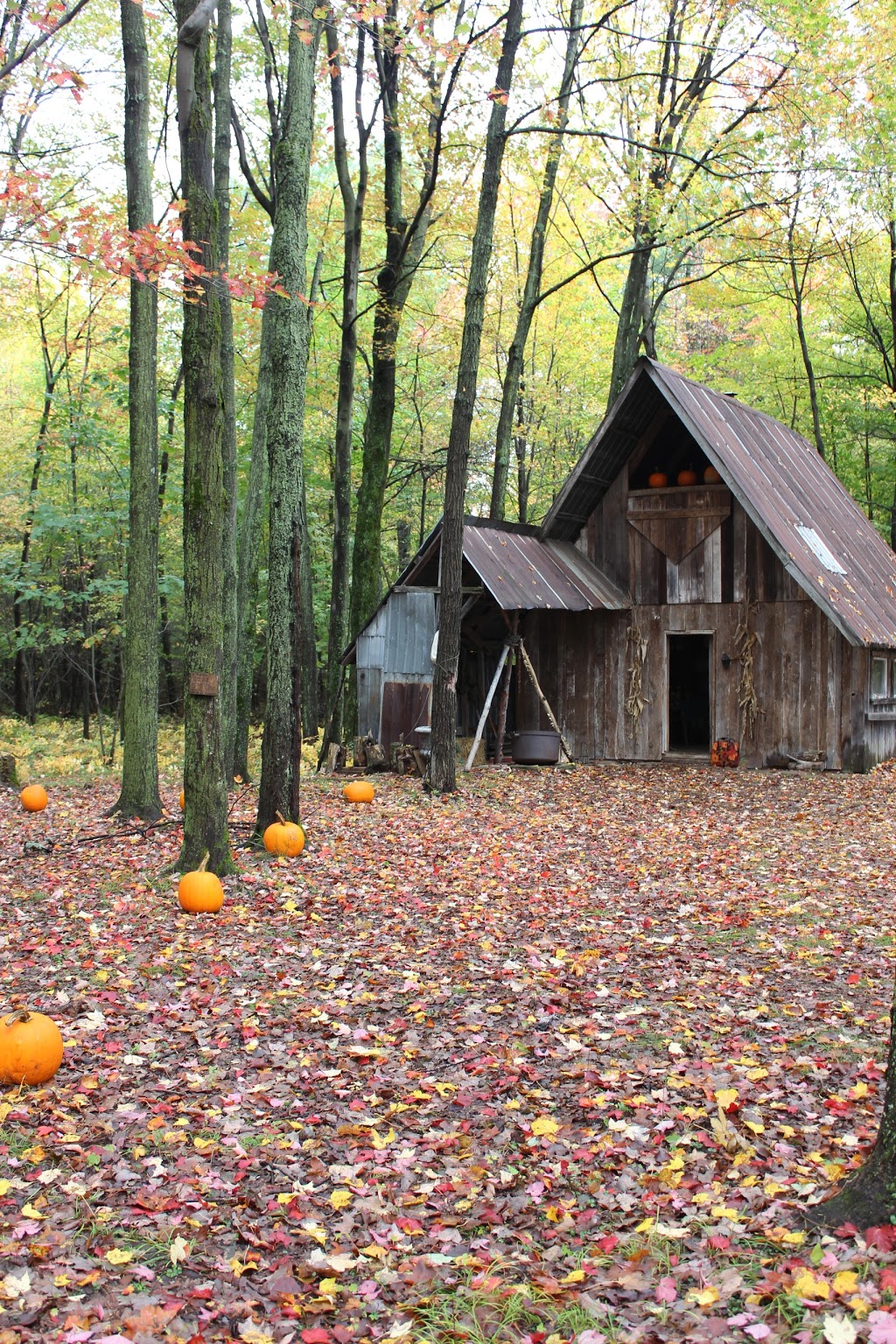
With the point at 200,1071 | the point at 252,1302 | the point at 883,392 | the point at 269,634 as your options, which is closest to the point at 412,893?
the point at 269,634

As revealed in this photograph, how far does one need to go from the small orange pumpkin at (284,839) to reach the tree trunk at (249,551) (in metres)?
4.47

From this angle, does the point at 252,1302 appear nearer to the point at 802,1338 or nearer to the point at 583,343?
the point at 802,1338

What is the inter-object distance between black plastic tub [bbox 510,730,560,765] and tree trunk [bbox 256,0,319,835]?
28.4 feet

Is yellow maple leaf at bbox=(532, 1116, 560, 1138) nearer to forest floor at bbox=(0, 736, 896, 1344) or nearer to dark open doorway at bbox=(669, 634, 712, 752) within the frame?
forest floor at bbox=(0, 736, 896, 1344)

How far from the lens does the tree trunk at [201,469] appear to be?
870 cm

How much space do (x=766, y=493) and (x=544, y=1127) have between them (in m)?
14.8

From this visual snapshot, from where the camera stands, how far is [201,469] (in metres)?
8.84

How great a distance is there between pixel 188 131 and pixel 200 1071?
737 centimetres

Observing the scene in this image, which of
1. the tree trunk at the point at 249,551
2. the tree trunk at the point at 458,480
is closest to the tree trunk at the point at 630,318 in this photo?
the tree trunk at the point at 458,480

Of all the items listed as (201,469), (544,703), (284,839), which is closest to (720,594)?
(544,703)

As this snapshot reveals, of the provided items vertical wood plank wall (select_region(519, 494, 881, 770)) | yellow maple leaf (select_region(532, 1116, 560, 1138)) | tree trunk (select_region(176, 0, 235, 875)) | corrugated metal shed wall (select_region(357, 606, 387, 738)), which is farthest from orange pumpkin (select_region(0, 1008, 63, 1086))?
corrugated metal shed wall (select_region(357, 606, 387, 738))

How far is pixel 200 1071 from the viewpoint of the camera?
18.3 ft

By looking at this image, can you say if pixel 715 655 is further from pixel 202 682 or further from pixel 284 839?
pixel 202 682

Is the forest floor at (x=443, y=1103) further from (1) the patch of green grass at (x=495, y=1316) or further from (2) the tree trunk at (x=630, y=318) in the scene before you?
(2) the tree trunk at (x=630, y=318)
